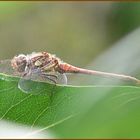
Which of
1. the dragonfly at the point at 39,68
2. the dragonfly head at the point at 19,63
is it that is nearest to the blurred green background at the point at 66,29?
the dragonfly at the point at 39,68

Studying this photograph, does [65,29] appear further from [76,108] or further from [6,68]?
[76,108]

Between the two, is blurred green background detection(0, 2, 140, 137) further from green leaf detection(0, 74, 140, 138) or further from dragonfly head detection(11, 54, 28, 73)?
green leaf detection(0, 74, 140, 138)

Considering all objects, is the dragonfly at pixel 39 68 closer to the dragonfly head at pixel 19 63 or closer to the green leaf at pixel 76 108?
the dragonfly head at pixel 19 63

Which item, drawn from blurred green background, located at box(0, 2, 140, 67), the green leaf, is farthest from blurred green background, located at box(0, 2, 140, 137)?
the green leaf

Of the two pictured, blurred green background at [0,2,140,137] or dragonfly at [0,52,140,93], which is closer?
dragonfly at [0,52,140,93]

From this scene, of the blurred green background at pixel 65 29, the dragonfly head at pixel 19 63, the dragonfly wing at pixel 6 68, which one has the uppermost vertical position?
the blurred green background at pixel 65 29

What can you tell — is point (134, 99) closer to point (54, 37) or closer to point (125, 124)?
point (125, 124)
